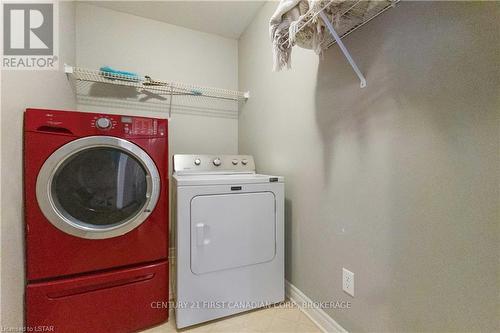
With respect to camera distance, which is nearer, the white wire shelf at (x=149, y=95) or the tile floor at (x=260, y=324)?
the tile floor at (x=260, y=324)

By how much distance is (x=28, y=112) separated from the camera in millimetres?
1011

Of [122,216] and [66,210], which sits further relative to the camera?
[122,216]

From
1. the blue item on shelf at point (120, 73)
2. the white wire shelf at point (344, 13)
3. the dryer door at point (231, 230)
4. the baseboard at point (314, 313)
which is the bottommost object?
the baseboard at point (314, 313)

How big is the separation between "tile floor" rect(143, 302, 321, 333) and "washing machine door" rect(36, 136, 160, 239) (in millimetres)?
642

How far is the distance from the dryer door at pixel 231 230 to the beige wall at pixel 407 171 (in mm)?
234

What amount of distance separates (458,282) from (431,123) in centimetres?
52

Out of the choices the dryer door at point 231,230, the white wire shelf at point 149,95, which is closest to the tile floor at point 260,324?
the dryer door at point 231,230

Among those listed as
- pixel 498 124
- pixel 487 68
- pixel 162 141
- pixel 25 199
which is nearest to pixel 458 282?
pixel 498 124

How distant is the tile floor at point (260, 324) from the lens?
4.01 ft

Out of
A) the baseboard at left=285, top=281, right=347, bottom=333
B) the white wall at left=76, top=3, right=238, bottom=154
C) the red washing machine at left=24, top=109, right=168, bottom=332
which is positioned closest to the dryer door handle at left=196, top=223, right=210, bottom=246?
the red washing machine at left=24, top=109, right=168, bottom=332

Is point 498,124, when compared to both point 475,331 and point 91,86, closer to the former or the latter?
point 475,331

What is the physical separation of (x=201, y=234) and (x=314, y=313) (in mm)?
798

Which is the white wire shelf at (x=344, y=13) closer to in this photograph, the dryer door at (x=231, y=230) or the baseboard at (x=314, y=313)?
the dryer door at (x=231, y=230)

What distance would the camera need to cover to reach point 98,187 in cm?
118
